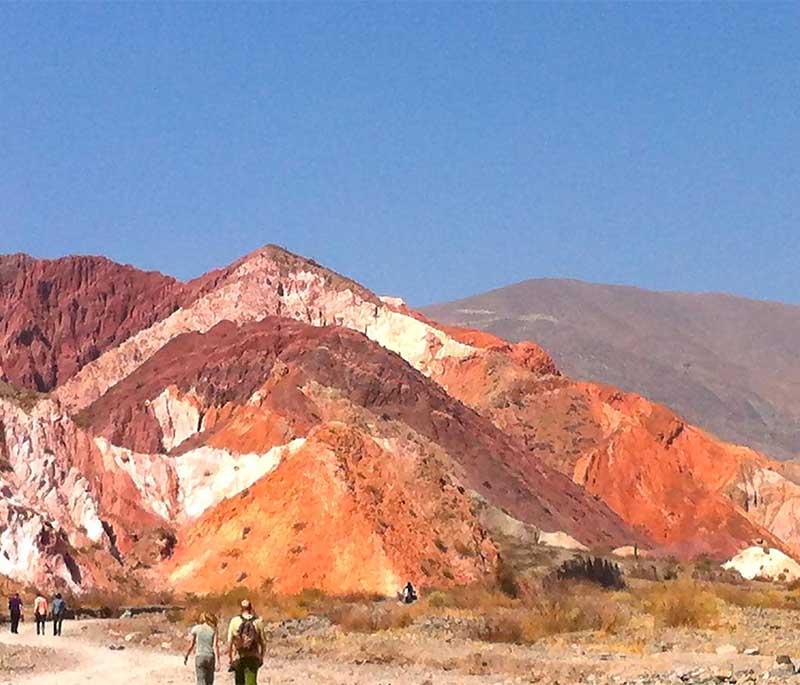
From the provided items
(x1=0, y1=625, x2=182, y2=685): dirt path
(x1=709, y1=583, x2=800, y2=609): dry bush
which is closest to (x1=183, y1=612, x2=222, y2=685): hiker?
(x1=0, y1=625, x2=182, y2=685): dirt path

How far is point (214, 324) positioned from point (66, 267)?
45.2 meters

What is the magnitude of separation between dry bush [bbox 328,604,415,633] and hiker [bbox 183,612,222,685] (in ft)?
60.0

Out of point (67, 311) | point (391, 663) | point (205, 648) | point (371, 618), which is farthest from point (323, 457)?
point (67, 311)

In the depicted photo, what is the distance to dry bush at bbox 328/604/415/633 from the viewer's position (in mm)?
37906

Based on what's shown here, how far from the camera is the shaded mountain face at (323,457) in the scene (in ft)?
191

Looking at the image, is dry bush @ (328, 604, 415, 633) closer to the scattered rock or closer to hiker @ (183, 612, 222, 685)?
the scattered rock

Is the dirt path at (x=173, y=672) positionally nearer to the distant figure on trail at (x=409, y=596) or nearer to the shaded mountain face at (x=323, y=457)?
the distant figure on trail at (x=409, y=596)

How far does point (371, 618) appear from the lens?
39.2 meters

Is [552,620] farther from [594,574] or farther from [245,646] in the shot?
[594,574]

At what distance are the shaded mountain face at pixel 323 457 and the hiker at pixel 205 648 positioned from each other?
35.0 m

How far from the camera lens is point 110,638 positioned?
38625 millimetres

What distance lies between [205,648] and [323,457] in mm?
43469

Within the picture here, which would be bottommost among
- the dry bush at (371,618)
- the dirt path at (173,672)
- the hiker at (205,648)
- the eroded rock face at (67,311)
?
the dirt path at (173,672)

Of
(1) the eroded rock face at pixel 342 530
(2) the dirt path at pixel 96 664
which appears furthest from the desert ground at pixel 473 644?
(1) the eroded rock face at pixel 342 530
